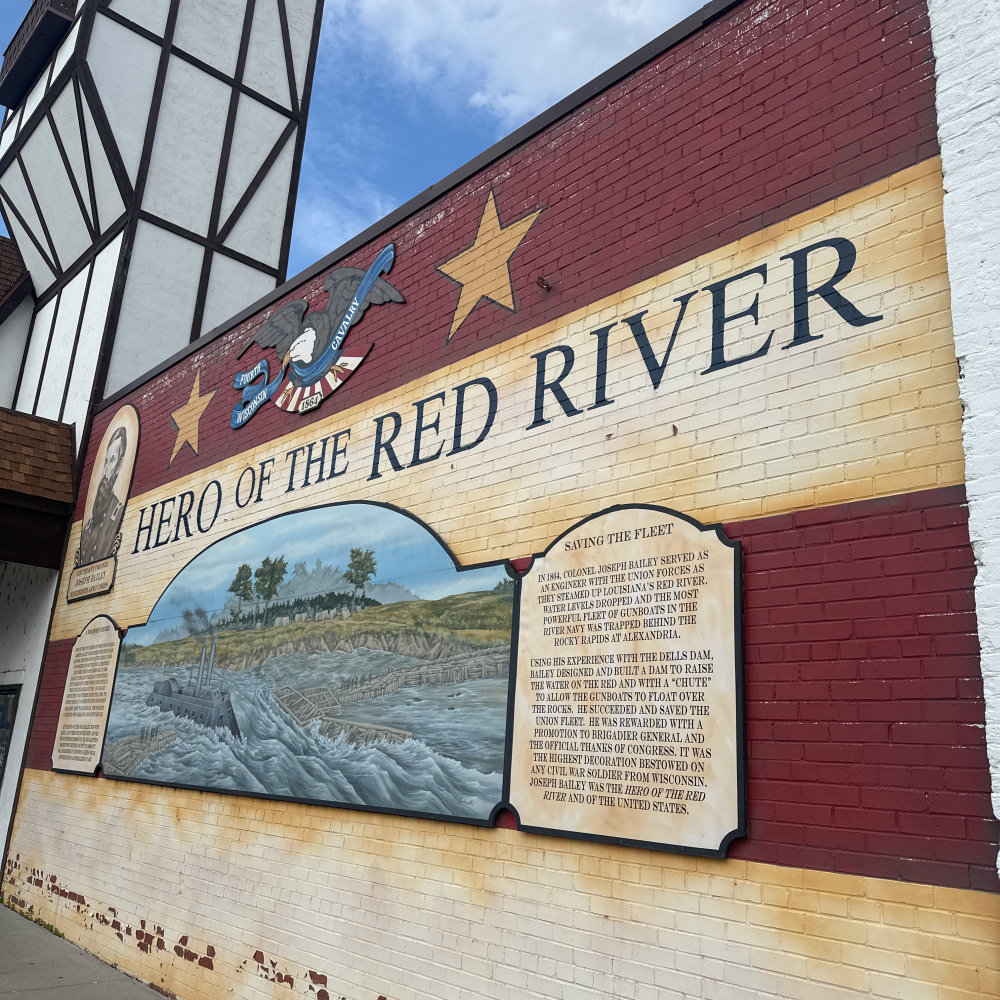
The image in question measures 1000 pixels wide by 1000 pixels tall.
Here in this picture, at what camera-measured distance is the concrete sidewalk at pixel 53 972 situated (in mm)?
6383

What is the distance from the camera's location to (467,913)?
14.9 feet

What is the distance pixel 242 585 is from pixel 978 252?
5.66m

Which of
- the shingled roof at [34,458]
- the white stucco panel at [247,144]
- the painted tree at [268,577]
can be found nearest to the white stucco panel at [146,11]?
the white stucco panel at [247,144]

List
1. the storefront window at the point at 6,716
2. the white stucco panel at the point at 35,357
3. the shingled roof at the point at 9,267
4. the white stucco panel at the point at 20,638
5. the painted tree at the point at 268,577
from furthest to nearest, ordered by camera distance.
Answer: the shingled roof at the point at 9,267 < the white stucco panel at the point at 35,357 < the storefront window at the point at 6,716 < the white stucco panel at the point at 20,638 < the painted tree at the point at 268,577

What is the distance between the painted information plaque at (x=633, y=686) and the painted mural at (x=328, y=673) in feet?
0.95

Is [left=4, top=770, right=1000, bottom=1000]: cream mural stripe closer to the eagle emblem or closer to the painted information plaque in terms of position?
the painted information plaque

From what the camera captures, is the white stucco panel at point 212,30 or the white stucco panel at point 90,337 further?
the white stucco panel at point 212,30

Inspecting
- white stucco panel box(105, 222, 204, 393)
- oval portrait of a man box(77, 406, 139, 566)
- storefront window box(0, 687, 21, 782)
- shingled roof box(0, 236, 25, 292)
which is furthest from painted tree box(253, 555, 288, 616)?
shingled roof box(0, 236, 25, 292)

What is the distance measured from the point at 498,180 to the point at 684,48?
1.49 meters

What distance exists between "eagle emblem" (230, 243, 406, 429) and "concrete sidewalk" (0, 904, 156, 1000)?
4452mm

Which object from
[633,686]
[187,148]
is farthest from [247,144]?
[633,686]

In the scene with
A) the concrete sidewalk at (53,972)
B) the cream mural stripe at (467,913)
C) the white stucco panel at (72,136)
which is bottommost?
the concrete sidewalk at (53,972)

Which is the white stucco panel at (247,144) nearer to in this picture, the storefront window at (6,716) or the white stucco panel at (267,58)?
the white stucco panel at (267,58)

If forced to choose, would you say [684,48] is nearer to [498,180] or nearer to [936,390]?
[498,180]
